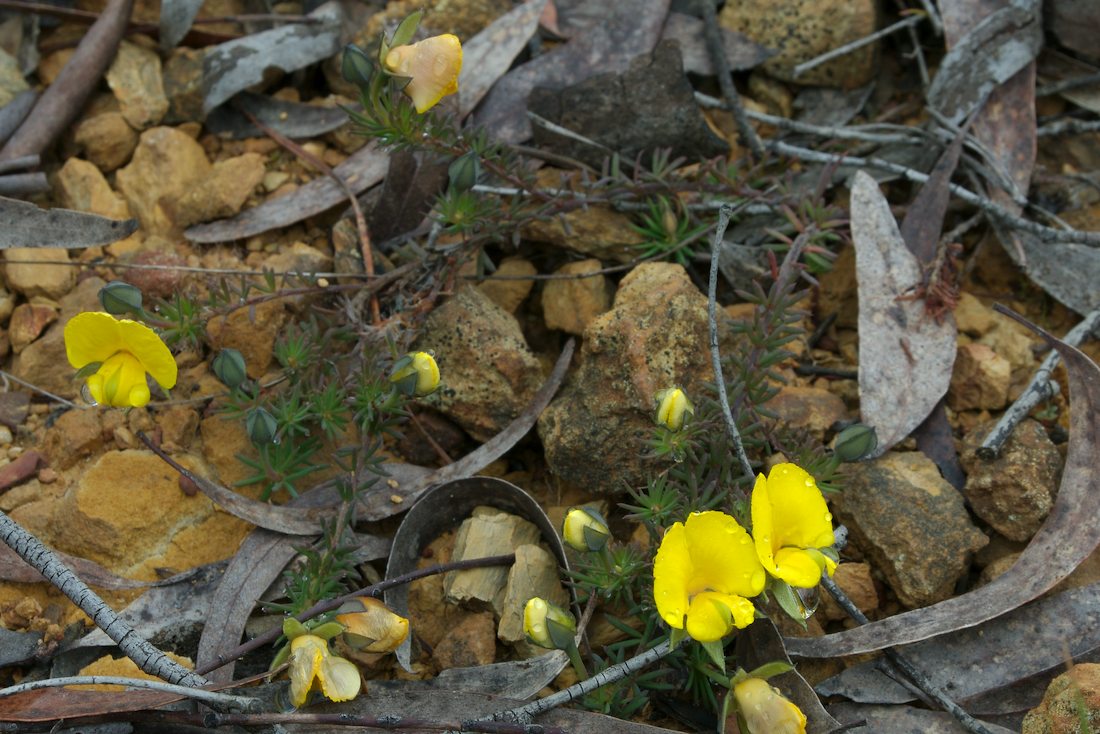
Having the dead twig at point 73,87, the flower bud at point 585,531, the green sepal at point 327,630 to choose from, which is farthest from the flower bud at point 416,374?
the dead twig at point 73,87

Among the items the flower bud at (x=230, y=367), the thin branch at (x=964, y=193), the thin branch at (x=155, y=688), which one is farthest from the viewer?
the thin branch at (x=964, y=193)

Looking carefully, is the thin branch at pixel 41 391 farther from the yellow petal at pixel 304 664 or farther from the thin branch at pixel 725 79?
the thin branch at pixel 725 79

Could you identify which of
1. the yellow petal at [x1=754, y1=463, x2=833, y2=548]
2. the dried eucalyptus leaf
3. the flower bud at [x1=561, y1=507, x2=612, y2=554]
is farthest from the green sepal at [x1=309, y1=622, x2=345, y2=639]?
the dried eucalyptus leaf

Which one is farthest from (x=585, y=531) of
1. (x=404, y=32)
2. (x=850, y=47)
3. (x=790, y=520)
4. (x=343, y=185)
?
(x=850, y=47)

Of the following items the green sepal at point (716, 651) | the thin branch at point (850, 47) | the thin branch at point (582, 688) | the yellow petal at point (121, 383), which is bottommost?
the thin branch at point (582, 688)

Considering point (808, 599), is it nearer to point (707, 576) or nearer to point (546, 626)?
point (707, 576)

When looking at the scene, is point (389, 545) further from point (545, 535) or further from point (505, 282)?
point (505, 282)
